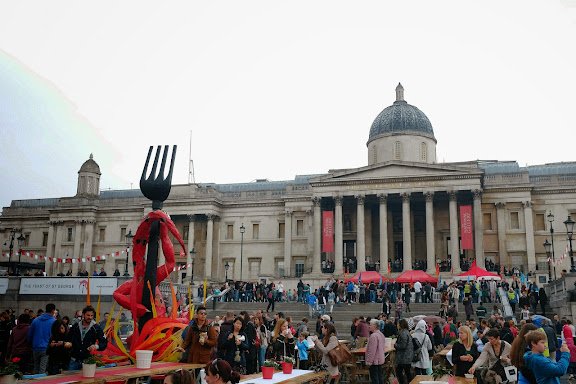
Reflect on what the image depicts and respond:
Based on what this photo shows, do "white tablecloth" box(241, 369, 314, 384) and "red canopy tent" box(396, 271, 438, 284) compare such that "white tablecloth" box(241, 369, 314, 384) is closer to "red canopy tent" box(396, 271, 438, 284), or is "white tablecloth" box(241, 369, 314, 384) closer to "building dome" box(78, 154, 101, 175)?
"red canopy tent" box(396, 271, 438, 284)

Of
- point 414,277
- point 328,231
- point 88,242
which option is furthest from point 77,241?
point 414,277

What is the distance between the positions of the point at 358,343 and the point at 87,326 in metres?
8.39

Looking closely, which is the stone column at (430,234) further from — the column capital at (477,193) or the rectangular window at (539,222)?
the rectangular window at (539,222)

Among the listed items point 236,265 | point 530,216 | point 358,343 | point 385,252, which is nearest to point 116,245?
point 236,265

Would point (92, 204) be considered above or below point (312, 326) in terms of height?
above

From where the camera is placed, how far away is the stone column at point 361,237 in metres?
45.5

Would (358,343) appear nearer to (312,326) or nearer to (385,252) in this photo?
(312,326)

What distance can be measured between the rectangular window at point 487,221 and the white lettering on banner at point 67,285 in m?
30.9

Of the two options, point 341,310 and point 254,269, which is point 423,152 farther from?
point 341,310

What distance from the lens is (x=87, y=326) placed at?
11109mm

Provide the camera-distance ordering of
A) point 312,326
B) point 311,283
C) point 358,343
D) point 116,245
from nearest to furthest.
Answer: point 358,343, point 312,326, point 311,283, point 116,245

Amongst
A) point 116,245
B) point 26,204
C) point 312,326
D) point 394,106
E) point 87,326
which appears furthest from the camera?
point 26,204

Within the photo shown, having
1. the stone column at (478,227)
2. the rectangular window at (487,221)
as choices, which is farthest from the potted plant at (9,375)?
the rectangular window at (487,221)

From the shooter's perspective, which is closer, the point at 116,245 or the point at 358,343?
the point at 358,343
